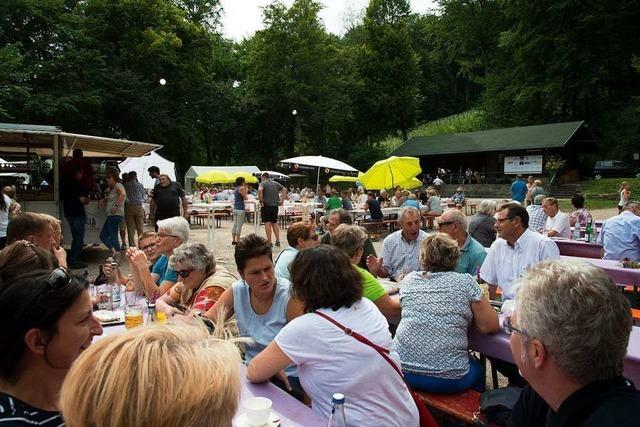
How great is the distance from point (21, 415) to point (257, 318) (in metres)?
1.58

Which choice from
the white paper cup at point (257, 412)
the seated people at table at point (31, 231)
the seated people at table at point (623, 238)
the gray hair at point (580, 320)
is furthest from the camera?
the seated people at table at point (623, 238)

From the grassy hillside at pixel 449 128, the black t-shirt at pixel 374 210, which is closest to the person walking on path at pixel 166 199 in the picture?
the black t-shirt at pixel 374 210

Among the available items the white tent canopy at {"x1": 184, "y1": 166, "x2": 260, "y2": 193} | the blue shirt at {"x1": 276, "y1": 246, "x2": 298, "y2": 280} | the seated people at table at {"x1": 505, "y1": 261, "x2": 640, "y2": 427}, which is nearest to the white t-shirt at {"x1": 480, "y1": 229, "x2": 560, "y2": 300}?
the blue shirt at {"x1": 276, "y1": 246, "x2": 298, "y2": 280}

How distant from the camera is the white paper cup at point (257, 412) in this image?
6.02 feet

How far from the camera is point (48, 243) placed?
4.03 metres

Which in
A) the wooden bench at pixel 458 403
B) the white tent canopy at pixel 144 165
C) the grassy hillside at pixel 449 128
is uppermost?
the grassy hillside at pixel 449 128

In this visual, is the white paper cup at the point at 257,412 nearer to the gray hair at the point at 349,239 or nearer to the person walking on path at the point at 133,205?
the gray hair at the point at 349,239

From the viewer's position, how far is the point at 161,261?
4.61 metres

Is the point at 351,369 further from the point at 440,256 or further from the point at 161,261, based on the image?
the point at 161,261

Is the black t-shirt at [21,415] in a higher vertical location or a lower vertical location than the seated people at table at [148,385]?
lower

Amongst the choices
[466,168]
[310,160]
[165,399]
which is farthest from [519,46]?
[165,399]

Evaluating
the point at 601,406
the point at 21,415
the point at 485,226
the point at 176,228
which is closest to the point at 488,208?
the point at 485,226

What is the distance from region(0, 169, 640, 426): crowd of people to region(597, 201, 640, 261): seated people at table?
2.29 m

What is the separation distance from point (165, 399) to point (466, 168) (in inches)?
1455
